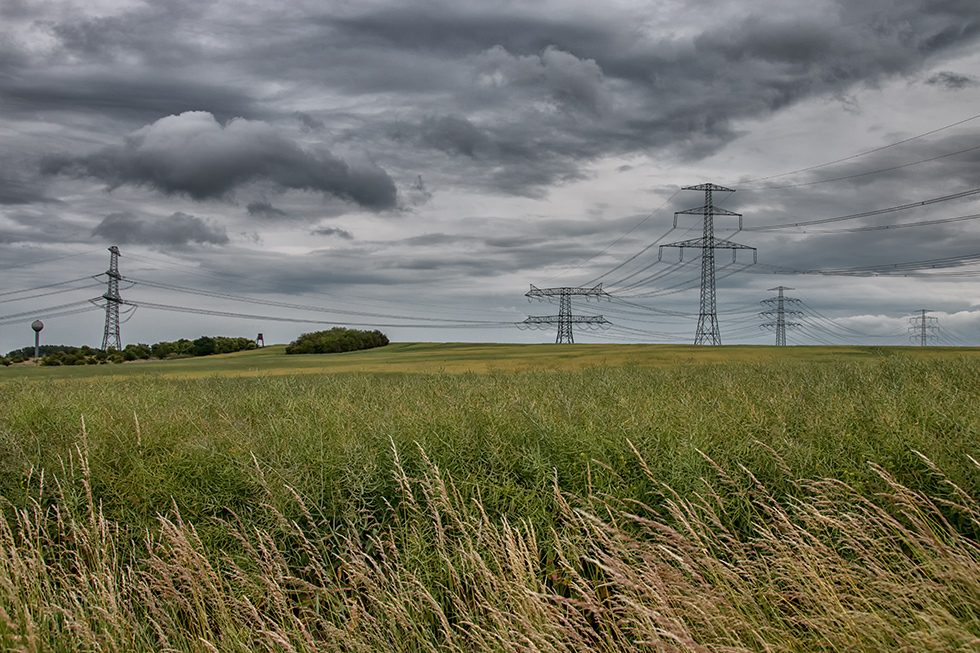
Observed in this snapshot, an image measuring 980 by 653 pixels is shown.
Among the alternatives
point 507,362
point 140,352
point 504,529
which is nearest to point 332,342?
point 140,352

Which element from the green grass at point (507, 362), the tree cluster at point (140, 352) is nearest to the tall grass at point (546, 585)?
the green grass at point (507, 362)

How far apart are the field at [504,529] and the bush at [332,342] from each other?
5622 centimetres

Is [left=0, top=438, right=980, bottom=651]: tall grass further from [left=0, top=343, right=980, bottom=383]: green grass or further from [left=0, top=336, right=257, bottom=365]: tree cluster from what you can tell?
[left=0, top=336, right=257, bottom=365]: tree cluster

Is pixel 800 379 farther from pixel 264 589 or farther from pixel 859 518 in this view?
pixel 264 589

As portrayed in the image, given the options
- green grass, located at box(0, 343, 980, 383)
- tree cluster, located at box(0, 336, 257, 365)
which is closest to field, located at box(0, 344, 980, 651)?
green grass, located at box(0, 343, 980, 383)

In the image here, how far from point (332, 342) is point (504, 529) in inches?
2529

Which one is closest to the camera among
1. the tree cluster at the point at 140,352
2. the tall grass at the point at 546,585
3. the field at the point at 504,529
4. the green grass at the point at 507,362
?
the tall grass at the point at 546,585

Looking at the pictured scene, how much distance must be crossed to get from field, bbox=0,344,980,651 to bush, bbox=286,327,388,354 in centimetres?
5622

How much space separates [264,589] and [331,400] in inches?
246

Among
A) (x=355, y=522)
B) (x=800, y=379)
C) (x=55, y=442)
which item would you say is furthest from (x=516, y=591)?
(x=800, y=379)

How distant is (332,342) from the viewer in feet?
224

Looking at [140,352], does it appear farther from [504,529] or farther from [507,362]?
[504,529]

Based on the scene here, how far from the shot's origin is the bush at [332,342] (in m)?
66.2

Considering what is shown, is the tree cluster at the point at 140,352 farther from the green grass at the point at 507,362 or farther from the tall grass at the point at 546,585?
the tall grass at the point at 546,585
